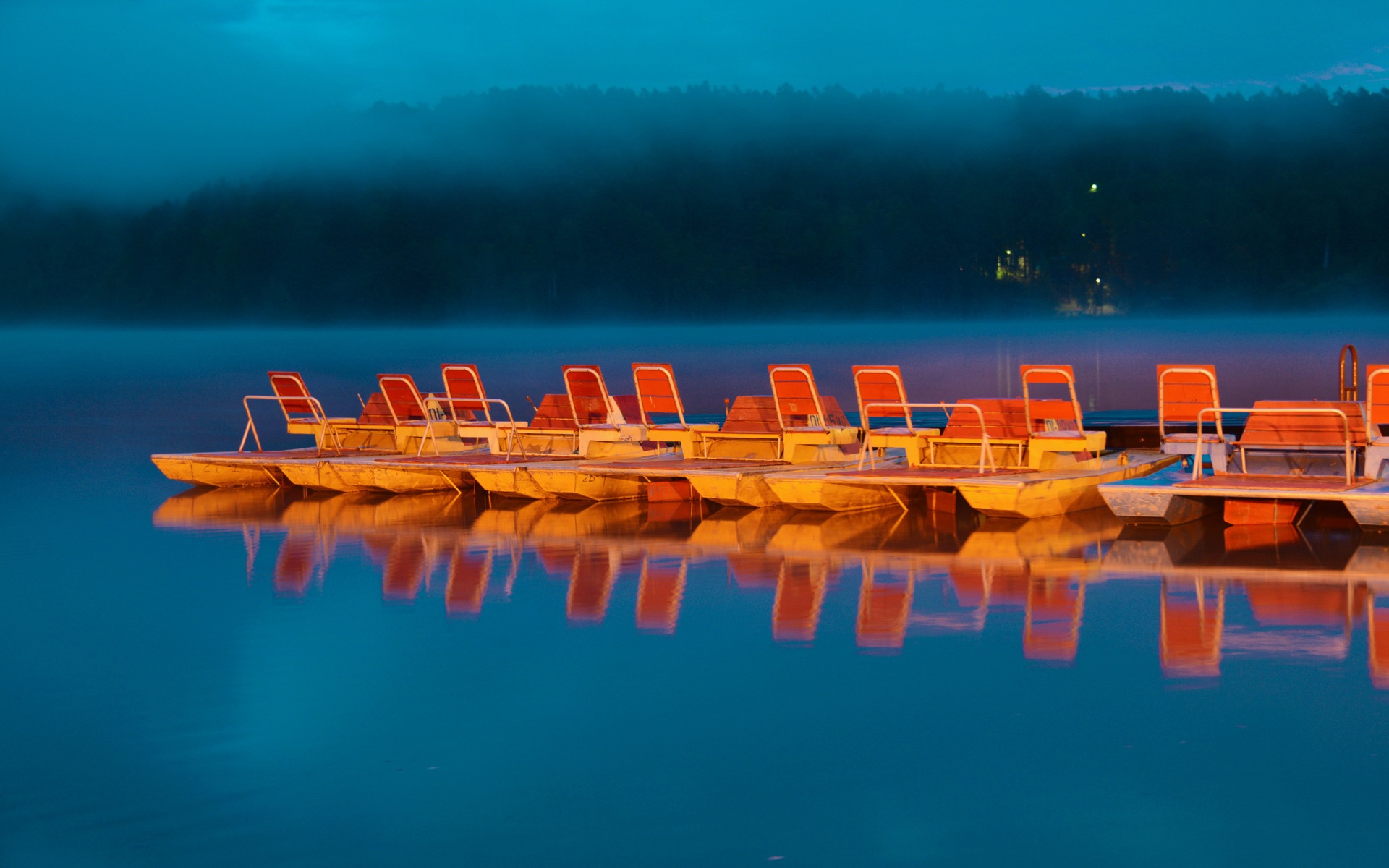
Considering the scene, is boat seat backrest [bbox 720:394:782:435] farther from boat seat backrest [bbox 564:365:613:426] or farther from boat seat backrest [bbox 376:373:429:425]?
boat seat backrest [bbox 376:373:429:425]

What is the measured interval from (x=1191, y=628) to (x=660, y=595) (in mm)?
3376

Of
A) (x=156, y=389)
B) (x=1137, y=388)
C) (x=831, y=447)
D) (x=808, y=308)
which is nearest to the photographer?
(x=831, y=447)

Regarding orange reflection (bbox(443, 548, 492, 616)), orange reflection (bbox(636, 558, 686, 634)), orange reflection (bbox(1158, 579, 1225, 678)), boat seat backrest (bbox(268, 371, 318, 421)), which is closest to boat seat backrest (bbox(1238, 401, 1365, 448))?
orange reflection (bbox(1158, 579, 1225, 678))

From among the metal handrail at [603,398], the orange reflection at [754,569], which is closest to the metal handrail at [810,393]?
the metal handrail at [603,398]

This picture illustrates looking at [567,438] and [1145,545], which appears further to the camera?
[567,438]

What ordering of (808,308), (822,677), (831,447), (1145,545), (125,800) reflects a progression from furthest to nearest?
(808,308), (831,447), (1145,545), (822,677), (125,800)

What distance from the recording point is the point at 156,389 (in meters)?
45.6

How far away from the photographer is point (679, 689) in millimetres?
7738

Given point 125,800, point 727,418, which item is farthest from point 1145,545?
point 125,800

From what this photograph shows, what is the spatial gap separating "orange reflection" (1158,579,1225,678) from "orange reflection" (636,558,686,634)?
2.86 m

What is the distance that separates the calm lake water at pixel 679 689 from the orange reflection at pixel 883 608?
0.03 metres

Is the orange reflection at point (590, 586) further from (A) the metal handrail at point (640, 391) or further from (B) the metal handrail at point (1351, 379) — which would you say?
(B) the metal handrail at point (1351, 379)

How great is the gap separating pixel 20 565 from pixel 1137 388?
95.5 ft

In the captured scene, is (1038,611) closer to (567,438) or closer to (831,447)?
(831,447)
